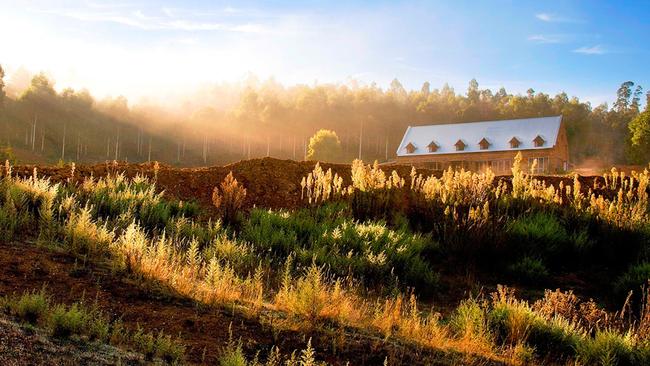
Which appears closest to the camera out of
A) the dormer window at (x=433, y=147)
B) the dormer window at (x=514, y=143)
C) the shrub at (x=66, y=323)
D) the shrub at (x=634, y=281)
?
the shrub at (x=66, y=323)

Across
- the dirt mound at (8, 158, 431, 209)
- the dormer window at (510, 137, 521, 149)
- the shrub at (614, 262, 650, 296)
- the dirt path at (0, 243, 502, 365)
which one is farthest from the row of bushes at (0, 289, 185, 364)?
the dormer window at (510, 137, 521, 149)

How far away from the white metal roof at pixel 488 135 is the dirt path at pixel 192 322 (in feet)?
138

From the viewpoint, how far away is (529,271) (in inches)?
342

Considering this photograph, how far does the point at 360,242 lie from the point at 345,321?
3681 mm

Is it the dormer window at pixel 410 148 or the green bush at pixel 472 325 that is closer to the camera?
the green bush at pixel 472 325

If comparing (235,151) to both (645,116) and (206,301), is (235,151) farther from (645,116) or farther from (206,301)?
(206,301)

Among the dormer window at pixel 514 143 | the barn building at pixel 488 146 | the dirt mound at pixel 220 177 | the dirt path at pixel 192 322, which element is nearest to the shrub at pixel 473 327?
the dirt path at pixel 192 322

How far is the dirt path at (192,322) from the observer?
13.9 feet

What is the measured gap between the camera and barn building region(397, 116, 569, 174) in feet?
147

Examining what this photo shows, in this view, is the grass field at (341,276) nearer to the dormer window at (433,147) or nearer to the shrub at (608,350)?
the shrub at (608,350)

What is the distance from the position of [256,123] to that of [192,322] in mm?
92121

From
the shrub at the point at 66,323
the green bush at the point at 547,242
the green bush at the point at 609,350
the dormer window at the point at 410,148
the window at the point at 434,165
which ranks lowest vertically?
→ the green bush at the point at 609,350

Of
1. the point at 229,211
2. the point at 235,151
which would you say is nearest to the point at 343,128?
the point at 235,151

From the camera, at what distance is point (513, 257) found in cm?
950
